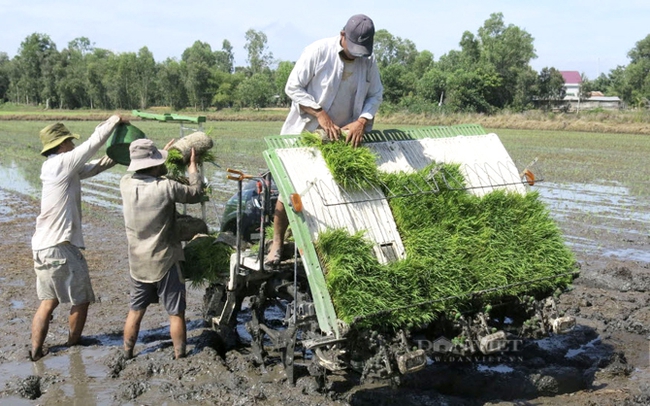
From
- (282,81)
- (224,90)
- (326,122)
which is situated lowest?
(326,122)

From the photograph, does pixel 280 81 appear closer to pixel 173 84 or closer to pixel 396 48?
pixel 173 84

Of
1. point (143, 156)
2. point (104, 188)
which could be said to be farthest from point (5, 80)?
point (143, 156)

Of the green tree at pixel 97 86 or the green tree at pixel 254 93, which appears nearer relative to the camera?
the green tree at pixel 97 86

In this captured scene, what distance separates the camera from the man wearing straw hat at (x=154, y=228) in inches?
202

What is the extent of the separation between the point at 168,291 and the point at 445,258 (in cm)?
234

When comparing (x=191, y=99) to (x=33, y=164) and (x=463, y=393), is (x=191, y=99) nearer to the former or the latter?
(x=33, y=164)

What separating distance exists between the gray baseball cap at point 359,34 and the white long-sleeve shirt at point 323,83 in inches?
7.4

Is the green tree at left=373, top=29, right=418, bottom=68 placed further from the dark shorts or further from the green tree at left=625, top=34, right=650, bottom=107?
the dark shorts

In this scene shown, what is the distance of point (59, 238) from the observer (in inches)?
218

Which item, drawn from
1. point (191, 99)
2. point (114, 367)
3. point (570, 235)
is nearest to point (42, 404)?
point (114, 367)

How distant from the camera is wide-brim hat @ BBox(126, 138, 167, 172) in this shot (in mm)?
5164

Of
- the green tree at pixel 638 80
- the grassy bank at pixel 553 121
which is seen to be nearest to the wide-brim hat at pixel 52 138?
the grassy bank at pixel 553 121

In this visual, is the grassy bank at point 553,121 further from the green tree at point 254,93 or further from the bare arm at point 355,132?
the green tree at point 254,93

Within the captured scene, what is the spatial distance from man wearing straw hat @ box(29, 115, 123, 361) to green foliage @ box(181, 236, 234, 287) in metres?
0.94
